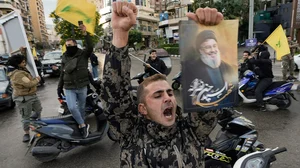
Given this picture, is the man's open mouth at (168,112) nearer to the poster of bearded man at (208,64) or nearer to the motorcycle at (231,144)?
the poster of bearded man at (208,64)

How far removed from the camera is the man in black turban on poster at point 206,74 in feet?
3.97

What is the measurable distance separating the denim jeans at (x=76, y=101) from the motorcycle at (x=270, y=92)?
13.1 ft

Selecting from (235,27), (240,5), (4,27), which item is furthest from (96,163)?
(240,5)

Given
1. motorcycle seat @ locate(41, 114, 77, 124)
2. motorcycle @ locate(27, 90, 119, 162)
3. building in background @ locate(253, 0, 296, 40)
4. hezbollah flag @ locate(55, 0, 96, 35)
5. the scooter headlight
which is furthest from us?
building in background @ locate(253, 0, 296, 40)

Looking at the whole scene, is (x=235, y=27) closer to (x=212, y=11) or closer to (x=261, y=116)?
(x=212, y=11)

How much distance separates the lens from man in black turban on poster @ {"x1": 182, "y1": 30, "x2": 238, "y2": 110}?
1210 mm

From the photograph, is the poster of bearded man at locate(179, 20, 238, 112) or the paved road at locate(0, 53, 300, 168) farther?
the paved road at locate(0, 53, 300, 168)

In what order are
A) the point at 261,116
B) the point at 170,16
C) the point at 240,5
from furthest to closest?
the point at 170,16 → the point at 240,5 → the point at 261,116

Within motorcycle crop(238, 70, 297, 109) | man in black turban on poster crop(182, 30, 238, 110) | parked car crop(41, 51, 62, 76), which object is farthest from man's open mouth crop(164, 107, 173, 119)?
parked car crop(41, 51, 62, 76)

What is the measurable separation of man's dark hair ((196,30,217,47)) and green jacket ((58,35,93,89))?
105 inches

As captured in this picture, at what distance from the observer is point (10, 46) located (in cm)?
385

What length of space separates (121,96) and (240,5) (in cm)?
3297

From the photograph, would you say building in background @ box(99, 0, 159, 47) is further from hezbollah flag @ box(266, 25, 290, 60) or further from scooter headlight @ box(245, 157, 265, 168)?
scooter headlight @ box(245, 157, 265, 168)

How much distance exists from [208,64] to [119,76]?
49 centimetres
